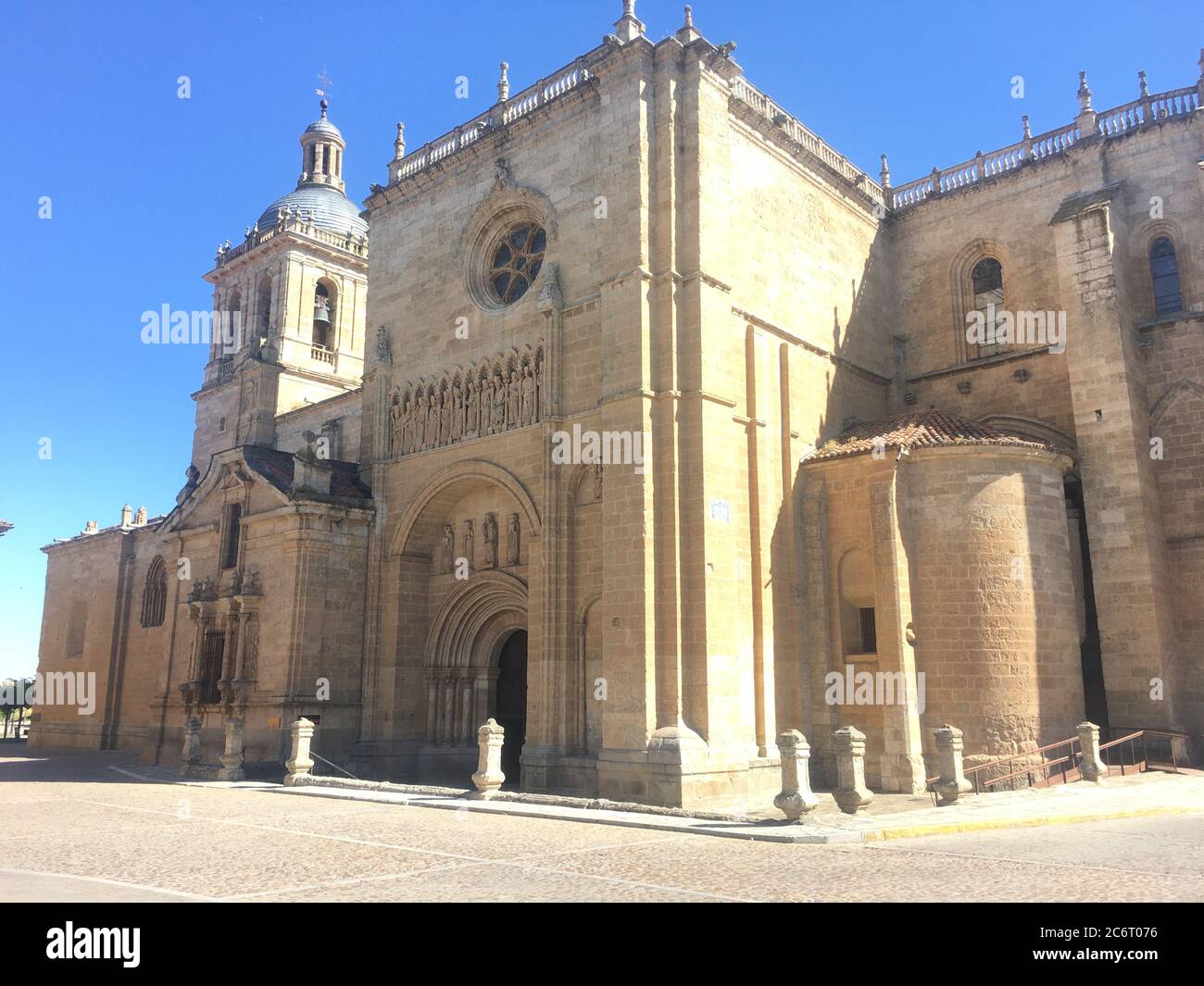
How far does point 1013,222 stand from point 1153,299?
155 inches

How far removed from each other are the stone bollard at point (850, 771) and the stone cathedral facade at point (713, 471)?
132 inches

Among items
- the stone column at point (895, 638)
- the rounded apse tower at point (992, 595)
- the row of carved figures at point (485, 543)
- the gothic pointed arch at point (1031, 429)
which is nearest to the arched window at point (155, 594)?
the row of carved figures at point (485, 543)

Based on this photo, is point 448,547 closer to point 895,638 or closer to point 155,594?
point 895,638

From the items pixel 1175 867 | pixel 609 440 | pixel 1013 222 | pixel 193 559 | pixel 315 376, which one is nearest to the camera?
pixel 1175 867

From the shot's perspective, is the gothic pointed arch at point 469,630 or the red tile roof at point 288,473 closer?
the gothic pointed arch at point 469,630

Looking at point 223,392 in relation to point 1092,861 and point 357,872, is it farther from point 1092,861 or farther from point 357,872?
point 1092,861

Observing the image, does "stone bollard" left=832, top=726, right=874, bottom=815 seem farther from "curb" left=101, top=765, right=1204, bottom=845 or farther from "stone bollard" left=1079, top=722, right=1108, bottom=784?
"stone bollard" left=1079, top=722, right=1108, bottom=784

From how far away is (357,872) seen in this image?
9219 millimetres

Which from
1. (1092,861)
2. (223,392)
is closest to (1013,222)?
(1092,861)

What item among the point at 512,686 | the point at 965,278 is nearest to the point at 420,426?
the point at 512,686

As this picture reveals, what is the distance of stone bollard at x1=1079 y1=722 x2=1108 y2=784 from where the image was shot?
676 inches

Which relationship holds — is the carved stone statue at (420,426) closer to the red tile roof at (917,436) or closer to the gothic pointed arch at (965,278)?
the red tile roof at (917,436)

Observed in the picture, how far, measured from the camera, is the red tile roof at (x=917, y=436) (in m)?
19.4

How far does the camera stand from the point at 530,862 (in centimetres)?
988
